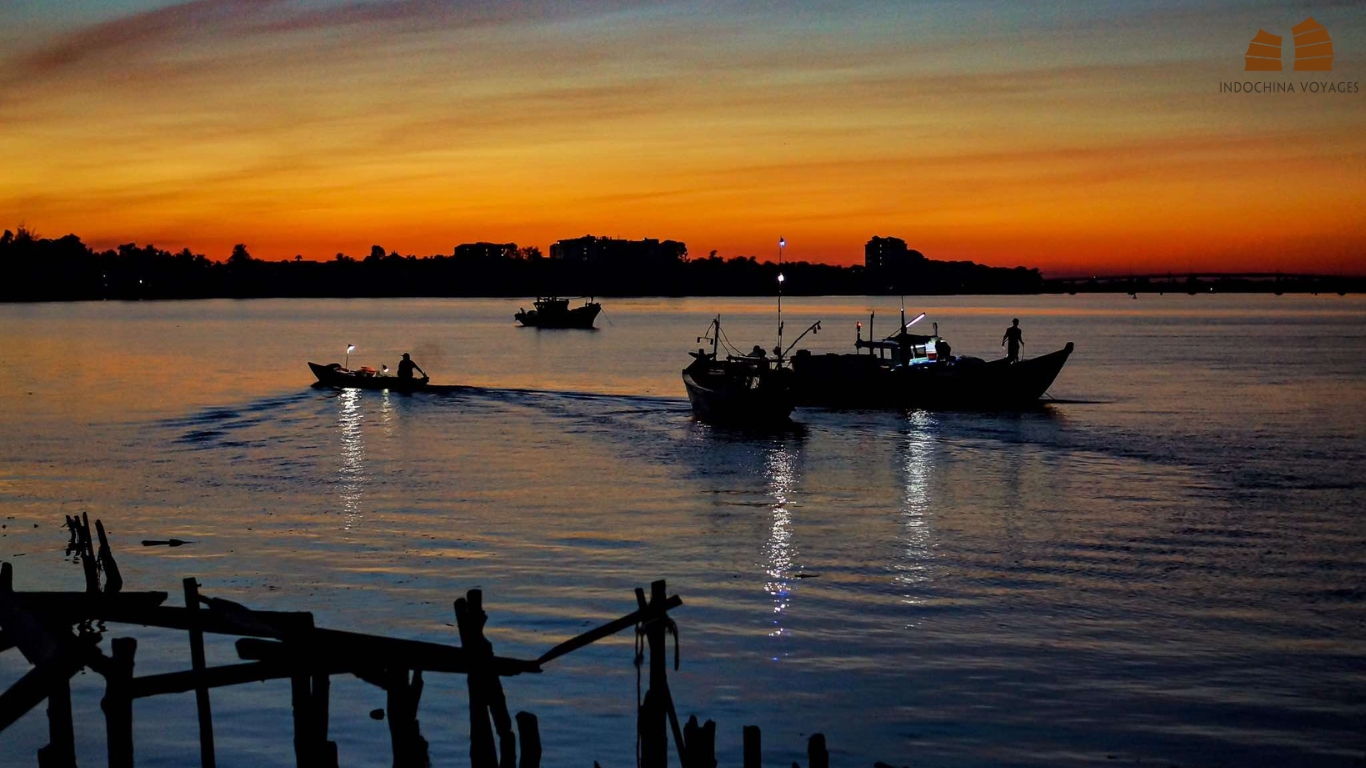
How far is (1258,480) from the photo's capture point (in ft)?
109

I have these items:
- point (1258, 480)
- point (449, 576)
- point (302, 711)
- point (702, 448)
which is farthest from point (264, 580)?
point (1258, 480)

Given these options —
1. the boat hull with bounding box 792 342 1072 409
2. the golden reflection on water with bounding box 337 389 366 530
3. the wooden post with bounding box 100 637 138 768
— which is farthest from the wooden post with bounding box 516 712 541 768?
the boat hull with bounding box 792 342 1072 409

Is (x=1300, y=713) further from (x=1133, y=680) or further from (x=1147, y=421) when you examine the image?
(x=1147, y=421)

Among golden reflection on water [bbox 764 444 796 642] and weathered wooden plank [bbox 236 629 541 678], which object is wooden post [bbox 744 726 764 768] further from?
golden reflection on water [bbox 764 444 796 642]

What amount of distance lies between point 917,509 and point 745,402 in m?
16.6

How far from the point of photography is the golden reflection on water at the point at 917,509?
20766mm

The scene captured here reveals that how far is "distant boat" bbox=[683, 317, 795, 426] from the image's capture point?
146 ft

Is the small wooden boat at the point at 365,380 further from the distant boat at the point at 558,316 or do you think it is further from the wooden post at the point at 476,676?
the distant boat at the point at 558,316

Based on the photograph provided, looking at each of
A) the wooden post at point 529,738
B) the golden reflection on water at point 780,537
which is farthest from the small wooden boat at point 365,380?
the wooden post at point 529,738

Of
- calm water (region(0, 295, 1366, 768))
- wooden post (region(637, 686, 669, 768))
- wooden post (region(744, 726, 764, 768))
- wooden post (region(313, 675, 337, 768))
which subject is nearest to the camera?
wooden post (region(744, 726, 764, 768))

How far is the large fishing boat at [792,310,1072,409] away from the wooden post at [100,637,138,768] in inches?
1691

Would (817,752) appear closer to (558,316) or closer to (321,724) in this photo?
(321,724)

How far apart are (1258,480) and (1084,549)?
12170 millimetres

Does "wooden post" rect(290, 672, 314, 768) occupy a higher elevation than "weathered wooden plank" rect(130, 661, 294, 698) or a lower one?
lower
